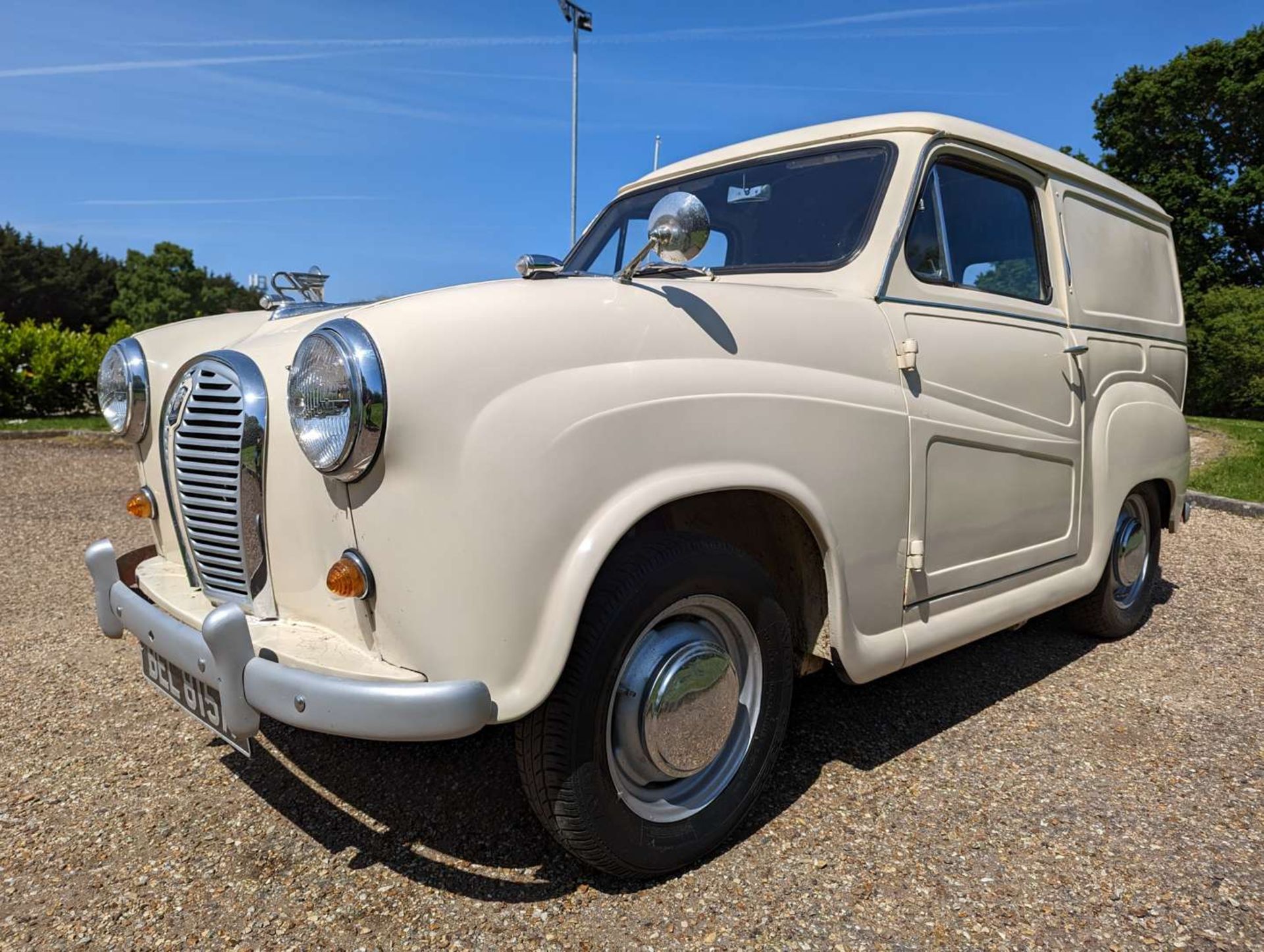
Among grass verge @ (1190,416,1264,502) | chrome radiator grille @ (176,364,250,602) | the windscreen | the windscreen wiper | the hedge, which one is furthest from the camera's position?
the hedge

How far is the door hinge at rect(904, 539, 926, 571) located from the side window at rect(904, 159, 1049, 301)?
861mm

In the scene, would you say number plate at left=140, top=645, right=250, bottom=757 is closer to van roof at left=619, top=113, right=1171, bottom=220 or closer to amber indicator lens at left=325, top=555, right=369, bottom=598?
amber indicator lens at left=325, top=555, right=369, bottom=598

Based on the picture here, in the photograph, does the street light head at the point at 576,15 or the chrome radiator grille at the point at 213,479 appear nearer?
the chrome radiator grille at the point at 213,479

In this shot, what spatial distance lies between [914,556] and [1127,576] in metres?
2.15

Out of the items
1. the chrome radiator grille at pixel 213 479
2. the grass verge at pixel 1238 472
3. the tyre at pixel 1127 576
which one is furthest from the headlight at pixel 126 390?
the grass verge at pixel 1238 472

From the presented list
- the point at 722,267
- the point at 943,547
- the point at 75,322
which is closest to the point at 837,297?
the point at 722,267

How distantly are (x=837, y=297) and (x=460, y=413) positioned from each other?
48.9 inches

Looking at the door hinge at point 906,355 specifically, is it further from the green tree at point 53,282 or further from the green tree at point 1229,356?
the green tree at point 53,282

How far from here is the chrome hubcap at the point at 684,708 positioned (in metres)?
2.00

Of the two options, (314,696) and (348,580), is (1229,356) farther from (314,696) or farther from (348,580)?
(314,696)

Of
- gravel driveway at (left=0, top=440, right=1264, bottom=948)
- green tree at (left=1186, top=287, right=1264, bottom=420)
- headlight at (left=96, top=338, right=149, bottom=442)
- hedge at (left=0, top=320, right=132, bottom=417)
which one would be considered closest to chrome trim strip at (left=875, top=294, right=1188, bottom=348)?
gravel driveway at (left=0, top=440, right=1264, bottom=948)

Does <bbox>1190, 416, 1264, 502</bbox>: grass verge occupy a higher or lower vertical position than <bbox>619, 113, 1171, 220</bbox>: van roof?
lower

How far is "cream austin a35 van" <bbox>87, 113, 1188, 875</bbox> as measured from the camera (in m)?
1.72

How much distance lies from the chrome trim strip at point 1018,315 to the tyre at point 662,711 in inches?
40.3
